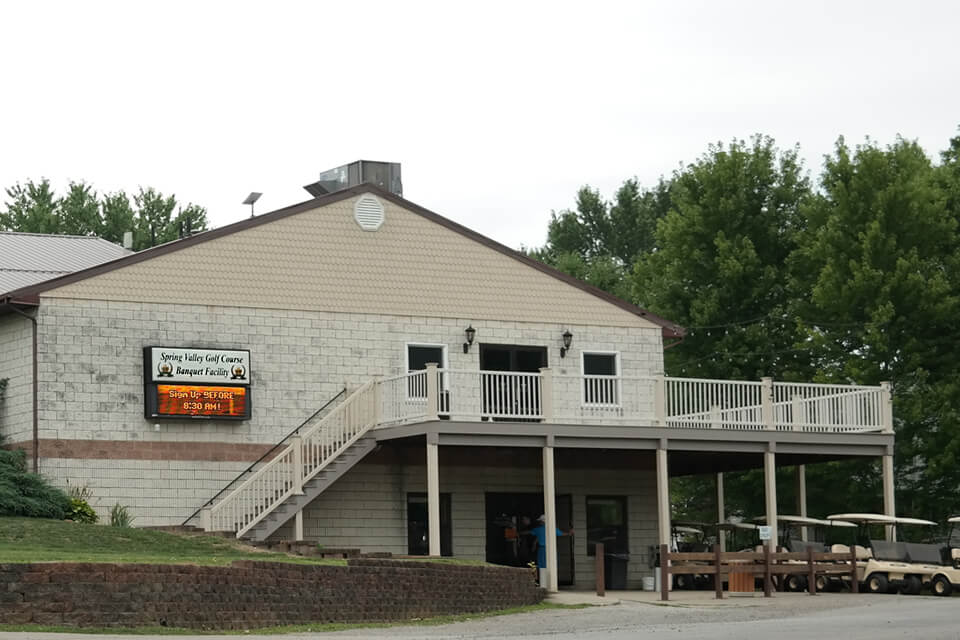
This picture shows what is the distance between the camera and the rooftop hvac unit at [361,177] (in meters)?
38.5

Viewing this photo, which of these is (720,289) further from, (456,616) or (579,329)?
(456,616)

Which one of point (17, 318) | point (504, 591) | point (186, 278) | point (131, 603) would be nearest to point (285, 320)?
point (186, 278)

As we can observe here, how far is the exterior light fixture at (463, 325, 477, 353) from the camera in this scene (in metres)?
36.0

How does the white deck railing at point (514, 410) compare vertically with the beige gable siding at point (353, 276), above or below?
below

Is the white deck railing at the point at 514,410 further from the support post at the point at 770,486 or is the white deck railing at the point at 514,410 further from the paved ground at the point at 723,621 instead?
the paved ground at the point at 723,621

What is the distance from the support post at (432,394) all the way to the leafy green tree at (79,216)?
41018mm

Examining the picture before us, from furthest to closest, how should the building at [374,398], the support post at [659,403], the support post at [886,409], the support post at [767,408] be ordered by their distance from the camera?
1. the support post at [886,409]
2. the support post at [767,408]
3. the support post at [659,403]
4. the building at [374,398]

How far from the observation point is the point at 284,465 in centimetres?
3219

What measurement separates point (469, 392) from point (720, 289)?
2007cm

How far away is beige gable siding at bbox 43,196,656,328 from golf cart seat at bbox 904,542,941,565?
27.2ft

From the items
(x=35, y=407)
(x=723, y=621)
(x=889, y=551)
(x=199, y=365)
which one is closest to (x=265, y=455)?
(x=199, y=365)

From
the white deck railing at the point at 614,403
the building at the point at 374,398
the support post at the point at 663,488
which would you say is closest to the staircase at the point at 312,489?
the building at the point at 374,398

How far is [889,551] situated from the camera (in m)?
32.9

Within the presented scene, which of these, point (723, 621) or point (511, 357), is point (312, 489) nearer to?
point (511, 357)
